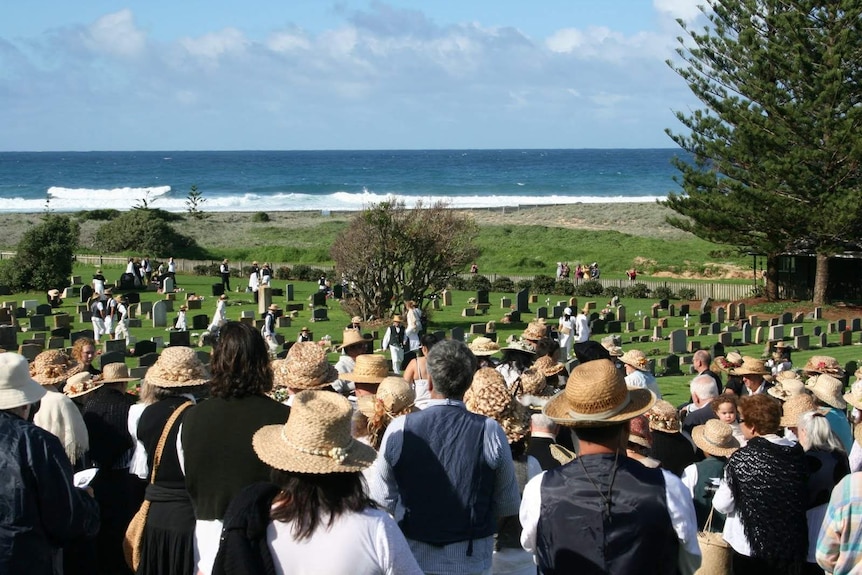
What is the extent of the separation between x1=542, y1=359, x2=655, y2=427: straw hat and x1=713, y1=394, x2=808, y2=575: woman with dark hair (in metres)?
1.70

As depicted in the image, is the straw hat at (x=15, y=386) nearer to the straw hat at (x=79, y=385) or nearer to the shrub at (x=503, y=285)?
the straw hat at (x=79, y=385)

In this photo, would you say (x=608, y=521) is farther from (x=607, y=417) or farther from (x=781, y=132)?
(x=781, y=132)

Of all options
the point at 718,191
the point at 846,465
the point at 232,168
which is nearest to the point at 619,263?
the point at 718,191

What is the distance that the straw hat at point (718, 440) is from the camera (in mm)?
7160

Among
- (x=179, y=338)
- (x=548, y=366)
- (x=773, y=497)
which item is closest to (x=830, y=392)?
(x=773, y=497)

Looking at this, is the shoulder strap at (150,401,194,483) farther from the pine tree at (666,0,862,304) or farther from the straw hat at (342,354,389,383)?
the pine tree at (666,0,862,304)

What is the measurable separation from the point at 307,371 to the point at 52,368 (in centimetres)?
258

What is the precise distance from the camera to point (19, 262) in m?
37.9

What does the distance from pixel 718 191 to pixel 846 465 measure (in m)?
35.8

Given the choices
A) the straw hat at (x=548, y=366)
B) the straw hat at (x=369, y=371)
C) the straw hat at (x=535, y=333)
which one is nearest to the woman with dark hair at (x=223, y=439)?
the straw hat at (x=369, y=371)

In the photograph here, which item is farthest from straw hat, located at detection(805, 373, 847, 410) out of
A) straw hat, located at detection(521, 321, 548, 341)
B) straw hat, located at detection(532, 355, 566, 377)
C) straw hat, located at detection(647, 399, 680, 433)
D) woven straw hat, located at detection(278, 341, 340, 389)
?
woven straw hat, located at detection(278, 341, 340, 389)

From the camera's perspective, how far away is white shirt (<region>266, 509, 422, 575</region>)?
388 cm

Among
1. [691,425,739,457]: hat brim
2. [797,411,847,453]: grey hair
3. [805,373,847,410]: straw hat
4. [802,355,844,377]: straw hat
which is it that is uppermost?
[797,411,847,453]: grey hair

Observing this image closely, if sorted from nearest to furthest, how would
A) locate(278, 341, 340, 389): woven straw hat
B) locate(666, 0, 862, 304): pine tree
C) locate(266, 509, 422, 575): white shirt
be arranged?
1. locate(266, 509, 422, 575): white shirt
2. locate(278, 341, 340, 389): woven straw hat
3. locate(666, 0, 862, 304): pine tree
